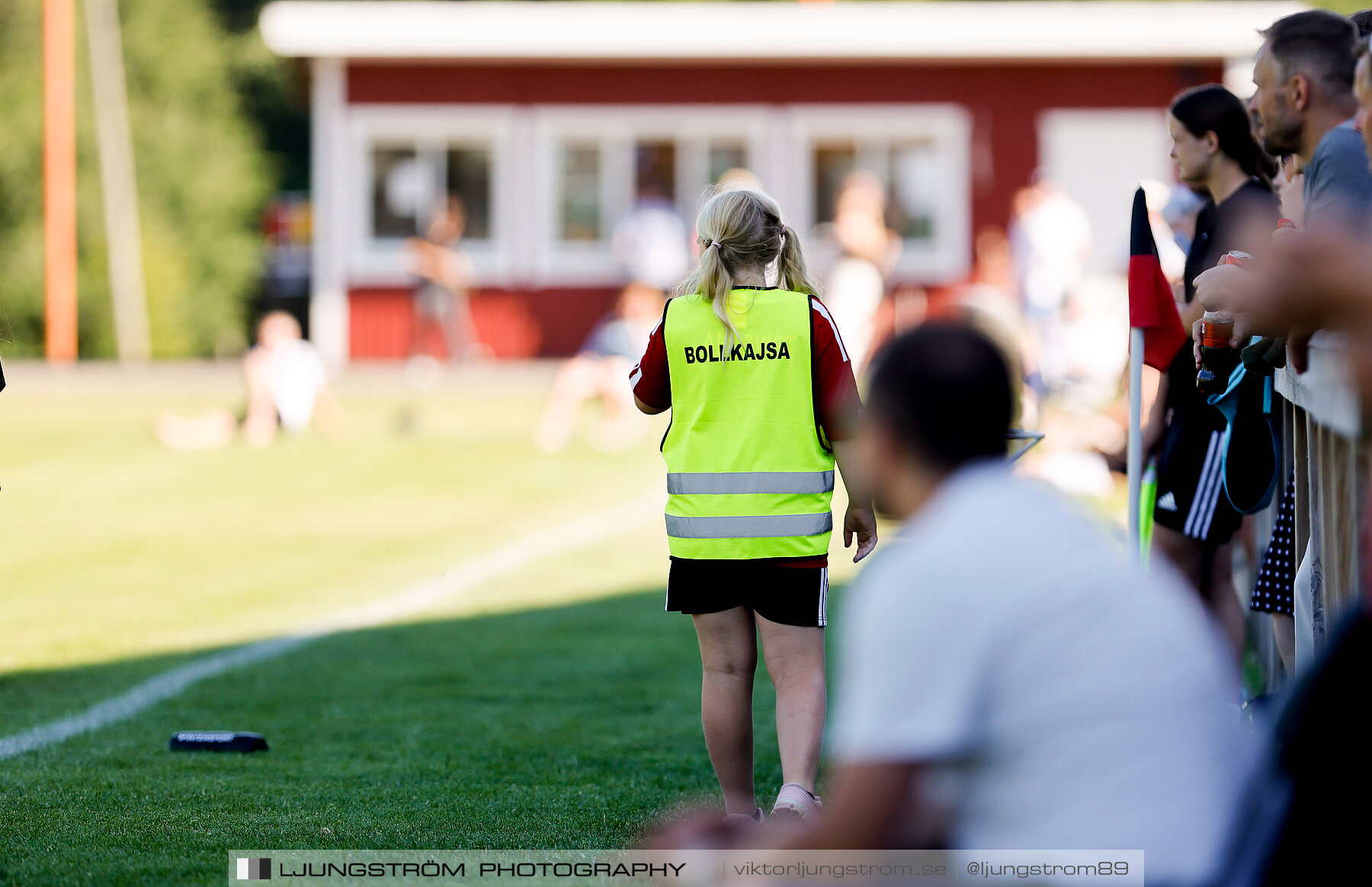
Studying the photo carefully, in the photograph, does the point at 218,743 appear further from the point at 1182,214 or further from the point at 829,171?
the point at 829,171

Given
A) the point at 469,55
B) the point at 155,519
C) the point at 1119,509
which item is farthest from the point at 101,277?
the point at 1119,509

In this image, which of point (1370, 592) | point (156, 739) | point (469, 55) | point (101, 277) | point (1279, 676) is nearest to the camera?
point (1370, 592)

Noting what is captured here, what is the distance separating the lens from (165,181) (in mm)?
39531

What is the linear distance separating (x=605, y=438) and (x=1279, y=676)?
440 inches

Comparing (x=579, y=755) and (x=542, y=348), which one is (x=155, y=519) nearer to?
(x=579, y=755)

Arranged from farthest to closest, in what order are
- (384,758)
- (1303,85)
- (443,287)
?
1. (443,287)
2. (384,758)
3. (1303,85)

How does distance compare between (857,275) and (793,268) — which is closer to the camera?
(793,268)

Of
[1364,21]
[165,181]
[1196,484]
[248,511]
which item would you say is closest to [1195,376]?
[1196,484]

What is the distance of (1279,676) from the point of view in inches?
205

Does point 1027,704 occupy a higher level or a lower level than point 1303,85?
lower

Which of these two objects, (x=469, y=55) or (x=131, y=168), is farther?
(x=131, y=168)

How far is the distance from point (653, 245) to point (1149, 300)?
16385 mm

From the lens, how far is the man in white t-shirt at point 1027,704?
208cm

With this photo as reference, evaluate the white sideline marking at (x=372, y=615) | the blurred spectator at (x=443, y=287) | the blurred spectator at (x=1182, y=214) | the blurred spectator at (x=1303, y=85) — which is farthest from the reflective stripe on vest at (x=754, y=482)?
the blurred spectator at (x=443, y=287)
